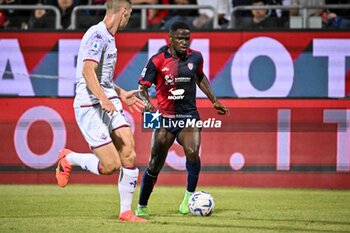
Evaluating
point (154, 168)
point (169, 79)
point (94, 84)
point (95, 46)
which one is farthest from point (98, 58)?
point (154, 168)

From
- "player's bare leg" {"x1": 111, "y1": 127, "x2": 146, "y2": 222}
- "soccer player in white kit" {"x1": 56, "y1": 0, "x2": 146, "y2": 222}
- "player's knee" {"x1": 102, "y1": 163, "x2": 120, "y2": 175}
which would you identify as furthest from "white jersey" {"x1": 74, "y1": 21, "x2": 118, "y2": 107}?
"player's knee" {"x1": 102, "y1": 163, "x2": 120, "y2": 175}

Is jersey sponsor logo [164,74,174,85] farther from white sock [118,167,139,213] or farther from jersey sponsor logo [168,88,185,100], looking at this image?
white sock [118,167,139,213]

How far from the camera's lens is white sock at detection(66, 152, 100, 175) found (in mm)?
9805

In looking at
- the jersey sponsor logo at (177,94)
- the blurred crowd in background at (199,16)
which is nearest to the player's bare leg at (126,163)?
the jersey sponsor logo at (177,94)

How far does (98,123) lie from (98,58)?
0.75m

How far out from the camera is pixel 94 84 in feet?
30.3

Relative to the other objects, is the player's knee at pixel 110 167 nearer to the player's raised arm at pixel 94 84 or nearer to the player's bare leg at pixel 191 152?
the player's raised arm at pixel 94 84

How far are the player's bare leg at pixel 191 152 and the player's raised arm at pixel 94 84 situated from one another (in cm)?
203

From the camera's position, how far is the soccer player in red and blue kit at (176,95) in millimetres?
→ 10969

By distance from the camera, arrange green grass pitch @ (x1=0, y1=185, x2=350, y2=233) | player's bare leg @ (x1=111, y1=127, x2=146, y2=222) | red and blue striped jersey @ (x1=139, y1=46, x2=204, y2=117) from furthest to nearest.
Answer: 1. red and blue striped jersey @ (x1=139, y1=46, x2=204, y2=117)
2. player's bare leg @ (x1=111, y1=127, x2=146, y2=222)
3. green grass pitch @ (x1=0, y1=185, x2=350, y2=233)

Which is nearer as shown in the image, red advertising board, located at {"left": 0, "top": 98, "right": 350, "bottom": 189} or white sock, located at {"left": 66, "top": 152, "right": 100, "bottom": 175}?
white sock, located at {"left": 66, "top": 152, "right": 100, "bottom": 175}

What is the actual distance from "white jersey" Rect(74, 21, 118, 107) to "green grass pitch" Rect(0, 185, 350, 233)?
1.47 meters

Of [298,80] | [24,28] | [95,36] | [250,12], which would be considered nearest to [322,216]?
[95,36]

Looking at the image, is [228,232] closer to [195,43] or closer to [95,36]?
[95,36]
